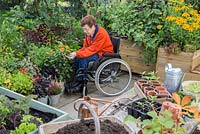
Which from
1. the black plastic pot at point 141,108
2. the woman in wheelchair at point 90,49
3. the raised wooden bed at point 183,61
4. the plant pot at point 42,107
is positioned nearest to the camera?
the black plastic pot at point 141,108

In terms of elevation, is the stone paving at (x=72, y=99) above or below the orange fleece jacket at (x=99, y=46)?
below

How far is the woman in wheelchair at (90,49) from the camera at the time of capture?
4016mm

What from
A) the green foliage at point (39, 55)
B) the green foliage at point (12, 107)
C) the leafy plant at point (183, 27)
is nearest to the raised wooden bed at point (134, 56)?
the leafy plant at point (183, 27)

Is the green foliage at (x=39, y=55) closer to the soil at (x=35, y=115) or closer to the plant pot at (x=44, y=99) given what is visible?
the plant pot at (x=44, y=99)

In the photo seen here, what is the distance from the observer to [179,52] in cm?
432

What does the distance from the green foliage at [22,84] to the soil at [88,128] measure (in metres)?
1.61

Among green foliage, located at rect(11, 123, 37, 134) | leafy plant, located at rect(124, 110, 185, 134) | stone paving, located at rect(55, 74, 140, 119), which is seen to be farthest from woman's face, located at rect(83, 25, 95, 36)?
leafy plant, located at rect(124, 110, 185, 134)

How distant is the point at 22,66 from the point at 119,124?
6.77 feet

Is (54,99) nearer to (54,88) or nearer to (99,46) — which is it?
(54,88)

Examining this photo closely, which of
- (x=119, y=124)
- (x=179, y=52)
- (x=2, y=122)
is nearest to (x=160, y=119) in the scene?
(x=119, y=124)

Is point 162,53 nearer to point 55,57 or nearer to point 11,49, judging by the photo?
A: point 55,57

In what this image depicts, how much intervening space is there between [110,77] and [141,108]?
1.83 meters

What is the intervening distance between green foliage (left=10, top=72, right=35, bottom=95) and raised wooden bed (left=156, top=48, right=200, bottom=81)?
188 centimetres

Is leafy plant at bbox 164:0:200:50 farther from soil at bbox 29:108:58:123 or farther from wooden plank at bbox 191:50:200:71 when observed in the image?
soil at bbox 29:108:58:123
